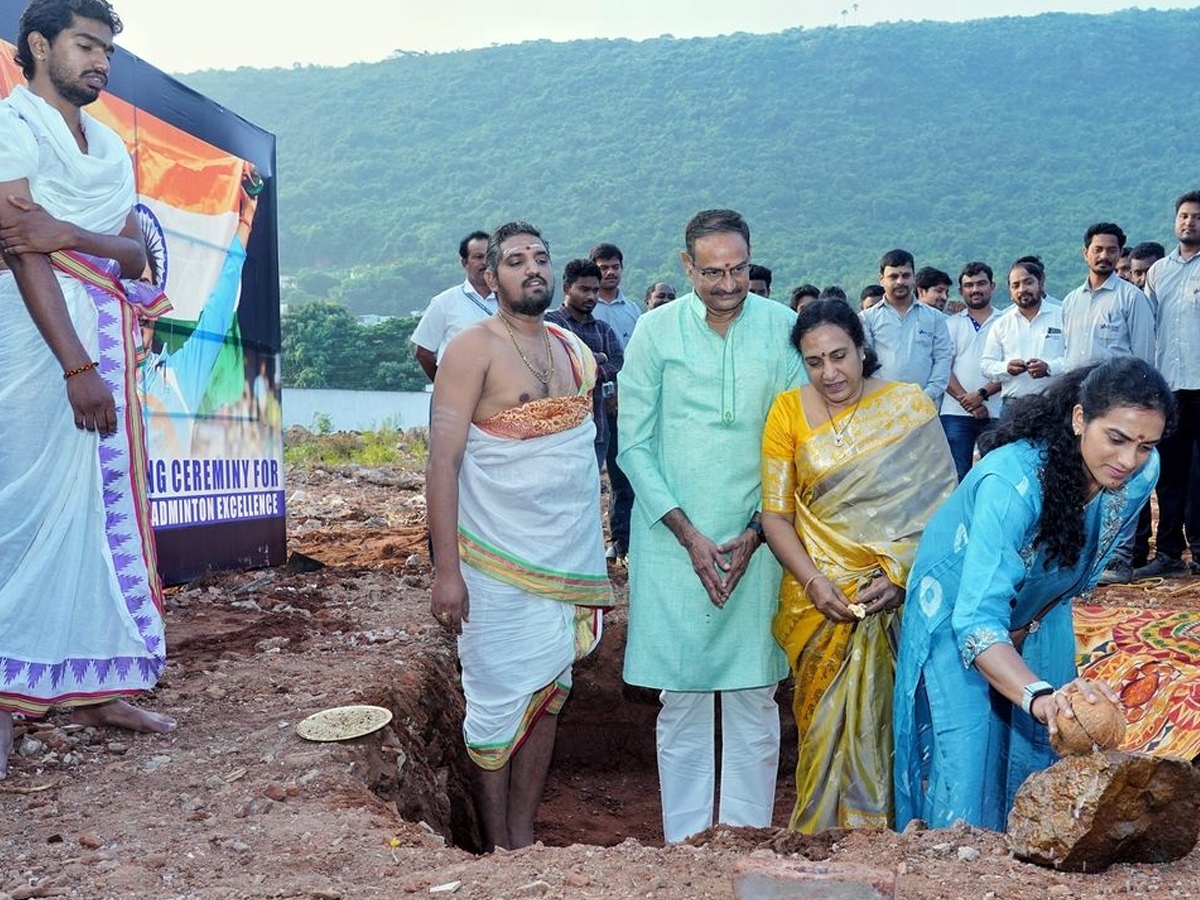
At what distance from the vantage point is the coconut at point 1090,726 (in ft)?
8.38

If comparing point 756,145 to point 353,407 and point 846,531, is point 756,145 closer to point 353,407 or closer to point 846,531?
point 353,407

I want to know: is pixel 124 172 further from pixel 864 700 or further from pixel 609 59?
pixel 609 59

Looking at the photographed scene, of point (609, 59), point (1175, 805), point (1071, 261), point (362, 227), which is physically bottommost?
point (1175, 805)

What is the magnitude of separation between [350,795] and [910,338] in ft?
17.7

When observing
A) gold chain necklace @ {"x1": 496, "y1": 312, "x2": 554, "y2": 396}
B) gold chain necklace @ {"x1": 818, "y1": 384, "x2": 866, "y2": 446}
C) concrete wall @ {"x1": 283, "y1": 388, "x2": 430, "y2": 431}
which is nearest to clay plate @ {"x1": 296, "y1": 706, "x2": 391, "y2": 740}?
gold chain necklace @ {"x1": 496, "y1": 312, "x2": 554, "y2": 396}

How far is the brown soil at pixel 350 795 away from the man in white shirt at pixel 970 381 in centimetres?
202

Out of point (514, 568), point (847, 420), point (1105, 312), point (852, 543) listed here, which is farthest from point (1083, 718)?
point (1105, 312)

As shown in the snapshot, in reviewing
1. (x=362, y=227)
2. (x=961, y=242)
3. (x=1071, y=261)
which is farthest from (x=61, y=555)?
(x=362, y=227)

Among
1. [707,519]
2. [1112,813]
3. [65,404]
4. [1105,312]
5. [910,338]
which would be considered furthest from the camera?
[910,338]

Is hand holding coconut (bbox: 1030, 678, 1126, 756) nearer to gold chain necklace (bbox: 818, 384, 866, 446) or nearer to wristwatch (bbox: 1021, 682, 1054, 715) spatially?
wristwatch (bbox: 1021, 682, 1054, 715)

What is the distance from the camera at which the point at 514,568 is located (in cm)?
371

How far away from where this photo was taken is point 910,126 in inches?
2822

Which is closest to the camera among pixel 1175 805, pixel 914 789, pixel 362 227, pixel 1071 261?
pixel 1175 805

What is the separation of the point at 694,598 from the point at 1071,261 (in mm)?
44106
